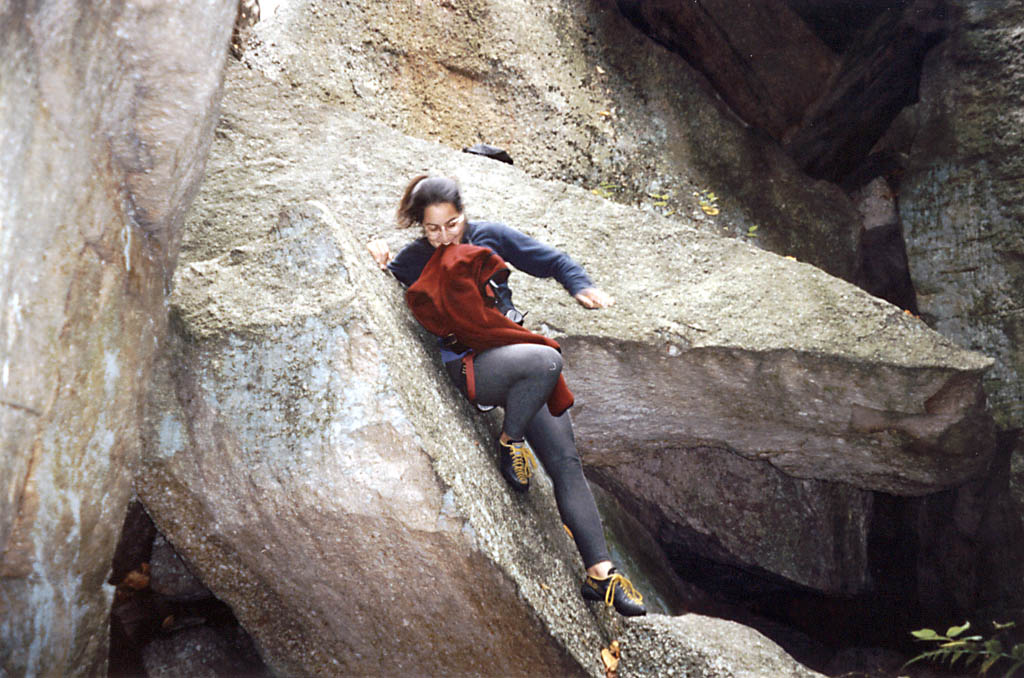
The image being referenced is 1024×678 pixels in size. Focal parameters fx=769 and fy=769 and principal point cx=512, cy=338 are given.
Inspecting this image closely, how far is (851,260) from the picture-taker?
5996 mm

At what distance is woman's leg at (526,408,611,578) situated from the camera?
3092mm

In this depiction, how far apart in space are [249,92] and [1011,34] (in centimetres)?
504

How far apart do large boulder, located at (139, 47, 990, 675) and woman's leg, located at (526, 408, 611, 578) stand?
117 millimetres

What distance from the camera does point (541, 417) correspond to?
10.4 ft

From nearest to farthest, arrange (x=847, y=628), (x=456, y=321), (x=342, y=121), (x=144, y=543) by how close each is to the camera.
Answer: (x=456, y=321), (x=144, y=543), (x=342, y=121), (x=847, y=628)

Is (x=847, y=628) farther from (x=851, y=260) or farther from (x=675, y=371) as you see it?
(x=675, y=371)

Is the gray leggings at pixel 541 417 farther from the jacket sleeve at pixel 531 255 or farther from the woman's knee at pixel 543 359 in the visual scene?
the jacket sleeve at pixel 531 255

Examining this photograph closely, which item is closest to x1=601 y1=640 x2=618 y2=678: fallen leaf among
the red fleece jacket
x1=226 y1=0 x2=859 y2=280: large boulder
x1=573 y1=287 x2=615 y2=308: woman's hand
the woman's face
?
the red fleece jacket

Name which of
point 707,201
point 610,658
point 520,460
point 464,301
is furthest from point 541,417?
point 707,201

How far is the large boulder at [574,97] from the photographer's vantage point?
5074 millimetres

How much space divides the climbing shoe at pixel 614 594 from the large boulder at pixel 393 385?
0.07 metres

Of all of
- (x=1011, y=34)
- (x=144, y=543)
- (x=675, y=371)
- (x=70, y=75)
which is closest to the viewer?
(x=70, y=75)

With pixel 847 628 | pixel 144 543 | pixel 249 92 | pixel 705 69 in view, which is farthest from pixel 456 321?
pixel 847 628

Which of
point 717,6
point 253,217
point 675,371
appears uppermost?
point 717,6
